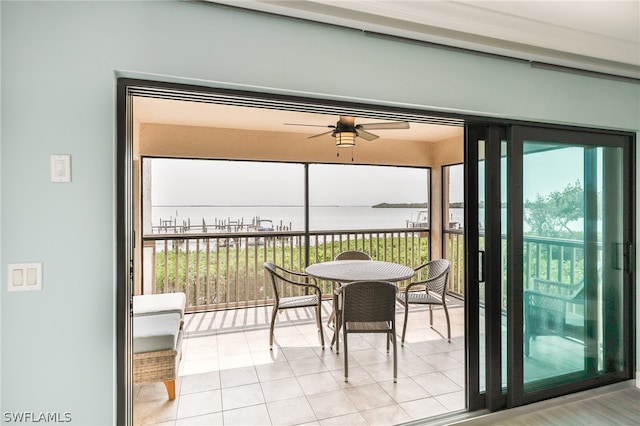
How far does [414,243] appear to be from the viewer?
18.8 ft

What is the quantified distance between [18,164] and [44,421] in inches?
43.3

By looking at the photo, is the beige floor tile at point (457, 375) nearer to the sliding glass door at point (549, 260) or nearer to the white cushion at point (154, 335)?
the sliding glass door at point (549, 260)

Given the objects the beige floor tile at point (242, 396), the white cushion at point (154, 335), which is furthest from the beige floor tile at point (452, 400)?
the white cushion at point (154, 335)

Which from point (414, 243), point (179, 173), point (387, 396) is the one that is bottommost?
point (387, 396)

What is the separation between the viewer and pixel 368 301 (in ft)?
9.27

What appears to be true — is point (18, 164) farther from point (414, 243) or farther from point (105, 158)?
point (414, 243)

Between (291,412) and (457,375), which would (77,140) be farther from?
(457,375)

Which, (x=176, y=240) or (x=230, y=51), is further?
(x=176, y=240)

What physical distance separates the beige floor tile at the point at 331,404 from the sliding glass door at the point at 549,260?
90 cm

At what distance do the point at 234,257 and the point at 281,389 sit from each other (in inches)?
94.0

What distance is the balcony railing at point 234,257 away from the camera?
180 inches

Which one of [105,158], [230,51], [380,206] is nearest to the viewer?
[105,158]

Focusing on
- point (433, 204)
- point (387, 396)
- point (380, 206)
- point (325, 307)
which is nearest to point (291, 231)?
point (325, 307)

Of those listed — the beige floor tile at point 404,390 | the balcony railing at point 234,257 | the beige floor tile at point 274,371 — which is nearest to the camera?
the beige floor tile at point 404,390
